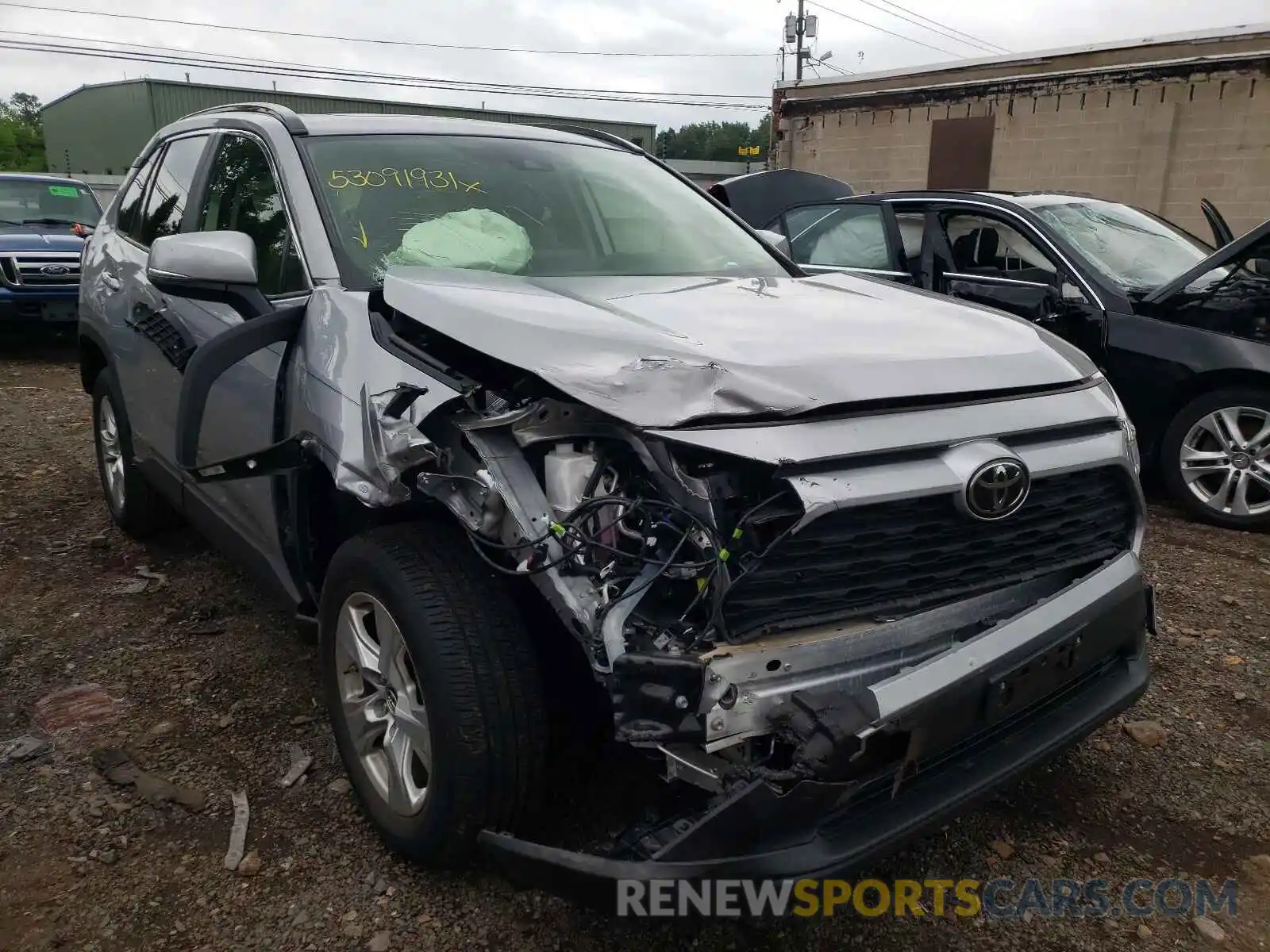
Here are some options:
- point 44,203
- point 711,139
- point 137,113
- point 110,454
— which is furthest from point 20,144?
point 110,454

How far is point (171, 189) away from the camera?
149 inches

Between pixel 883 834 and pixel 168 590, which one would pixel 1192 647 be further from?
pixel 168 590

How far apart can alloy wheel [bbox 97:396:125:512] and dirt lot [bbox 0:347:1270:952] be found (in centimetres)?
57

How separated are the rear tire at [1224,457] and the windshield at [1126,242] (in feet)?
2.68

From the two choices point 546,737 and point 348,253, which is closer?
point 546,737

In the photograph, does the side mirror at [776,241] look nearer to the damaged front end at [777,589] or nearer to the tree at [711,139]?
the damaged front end at [777,589]

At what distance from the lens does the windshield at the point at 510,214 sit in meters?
2.76

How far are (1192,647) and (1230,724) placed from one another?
552 millimetres

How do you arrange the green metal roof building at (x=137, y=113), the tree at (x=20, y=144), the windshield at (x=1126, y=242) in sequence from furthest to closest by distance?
the tree at (x=20, y=144), the green metal roof building at (x=137, y=113), the windshield at (x=1126, y=242)

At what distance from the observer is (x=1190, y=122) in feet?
40.8

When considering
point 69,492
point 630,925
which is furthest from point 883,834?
point 69,492

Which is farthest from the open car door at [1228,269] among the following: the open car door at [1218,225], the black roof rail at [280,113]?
the black roof rail at [280,113]

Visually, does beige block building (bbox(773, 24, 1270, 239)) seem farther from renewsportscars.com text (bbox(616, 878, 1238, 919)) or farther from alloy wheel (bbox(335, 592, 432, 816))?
alloy wheel (bbox(335, 592, 432, 816))

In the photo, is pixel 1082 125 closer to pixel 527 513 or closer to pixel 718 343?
pixel 718 343
